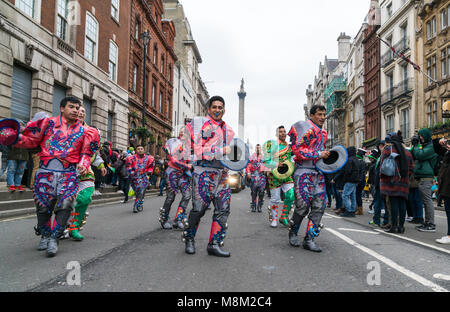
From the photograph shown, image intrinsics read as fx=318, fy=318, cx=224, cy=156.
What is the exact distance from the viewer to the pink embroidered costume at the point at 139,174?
8.76 metres

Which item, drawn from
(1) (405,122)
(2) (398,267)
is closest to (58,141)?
(2) (398,267)

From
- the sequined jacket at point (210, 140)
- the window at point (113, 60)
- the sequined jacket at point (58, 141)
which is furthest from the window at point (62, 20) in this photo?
the sequined jacket at point (210, 140)

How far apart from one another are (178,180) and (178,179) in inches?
0.8

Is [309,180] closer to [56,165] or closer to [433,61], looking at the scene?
[56,165]

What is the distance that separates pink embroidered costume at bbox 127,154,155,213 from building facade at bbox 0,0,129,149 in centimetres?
593

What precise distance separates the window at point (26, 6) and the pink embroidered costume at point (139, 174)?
334 inches

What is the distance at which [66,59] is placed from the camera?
1538 centimetres

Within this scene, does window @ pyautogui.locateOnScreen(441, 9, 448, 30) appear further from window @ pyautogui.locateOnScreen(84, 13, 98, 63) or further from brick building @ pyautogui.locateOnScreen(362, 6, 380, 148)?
window @ pyautogui.locateOnScreen(84, 13, 98, 63)

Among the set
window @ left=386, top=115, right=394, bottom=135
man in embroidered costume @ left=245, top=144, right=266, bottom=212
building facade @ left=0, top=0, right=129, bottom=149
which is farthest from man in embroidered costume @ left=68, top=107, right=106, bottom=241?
window @ left=386, top=115, right=394, bottom=135

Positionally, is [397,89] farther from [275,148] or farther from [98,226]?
[98,226]

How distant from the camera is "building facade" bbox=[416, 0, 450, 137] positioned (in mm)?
21109

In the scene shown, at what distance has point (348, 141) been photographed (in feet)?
142

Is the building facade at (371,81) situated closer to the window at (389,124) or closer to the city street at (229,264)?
the window at (389,124)

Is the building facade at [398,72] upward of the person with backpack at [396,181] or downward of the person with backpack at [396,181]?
upward
